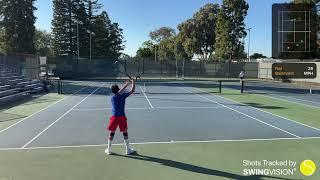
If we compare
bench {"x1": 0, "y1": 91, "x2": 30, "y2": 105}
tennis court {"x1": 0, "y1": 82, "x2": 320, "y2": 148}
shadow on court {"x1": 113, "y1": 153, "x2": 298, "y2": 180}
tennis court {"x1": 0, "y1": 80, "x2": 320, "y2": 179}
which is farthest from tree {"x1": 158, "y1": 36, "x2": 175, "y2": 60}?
shadow on court {"x1": 113, "y1": 153, "x2": 298, "y2": 180}

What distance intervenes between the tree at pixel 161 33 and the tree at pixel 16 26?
6140 centimetres

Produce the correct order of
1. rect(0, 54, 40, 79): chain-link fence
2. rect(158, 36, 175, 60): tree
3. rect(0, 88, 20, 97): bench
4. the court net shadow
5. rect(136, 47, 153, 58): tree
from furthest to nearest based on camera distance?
rect(136, 47, 153, 58): tree < rect(158, 36, 175, 60): tree < rect(0, 54, 40, 79): chain-link fence < rect(0, 88, 20, 97): bench < the court net shadow

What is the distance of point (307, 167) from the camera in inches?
353

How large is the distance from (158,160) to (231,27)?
53958mm

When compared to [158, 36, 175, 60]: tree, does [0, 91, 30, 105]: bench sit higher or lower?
lower

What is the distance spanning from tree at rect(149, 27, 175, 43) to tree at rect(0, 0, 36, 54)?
61.4 metres

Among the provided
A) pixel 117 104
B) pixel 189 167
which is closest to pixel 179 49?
pixel 117 104

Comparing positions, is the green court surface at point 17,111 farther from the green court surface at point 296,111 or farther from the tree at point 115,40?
the tree at point 115,40

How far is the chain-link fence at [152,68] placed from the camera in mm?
57281

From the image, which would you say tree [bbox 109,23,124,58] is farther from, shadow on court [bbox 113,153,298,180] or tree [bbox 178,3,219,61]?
shadow on court [bbox 113,153,298,180]

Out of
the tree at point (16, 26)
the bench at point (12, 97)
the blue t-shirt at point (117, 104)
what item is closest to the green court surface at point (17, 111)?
the bench at point (12, 97)

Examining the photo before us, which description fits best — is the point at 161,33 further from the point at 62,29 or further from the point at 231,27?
the point at 231,27

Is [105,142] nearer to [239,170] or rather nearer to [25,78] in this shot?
[239,170]

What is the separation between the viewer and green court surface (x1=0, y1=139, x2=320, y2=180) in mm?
8477
